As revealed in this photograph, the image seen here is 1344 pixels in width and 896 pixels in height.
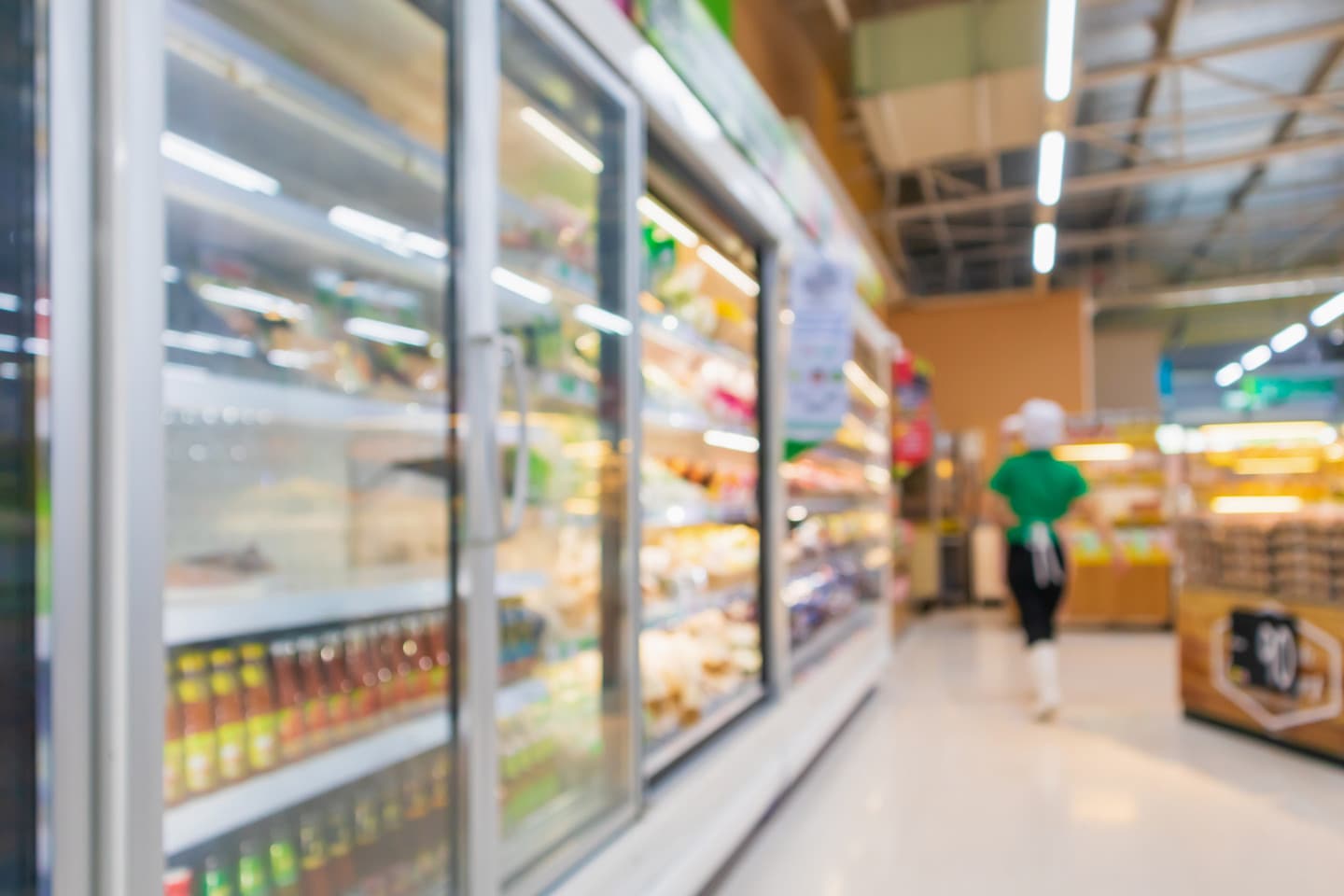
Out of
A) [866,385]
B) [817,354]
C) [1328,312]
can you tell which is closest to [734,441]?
[817,354]

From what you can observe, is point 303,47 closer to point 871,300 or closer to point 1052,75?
point 1052,75

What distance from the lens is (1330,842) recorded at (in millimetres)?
3043

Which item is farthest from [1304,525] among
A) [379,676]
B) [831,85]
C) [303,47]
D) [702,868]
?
[831,85]

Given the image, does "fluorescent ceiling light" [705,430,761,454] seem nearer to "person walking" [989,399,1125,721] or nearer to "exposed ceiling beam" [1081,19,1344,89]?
"person walking" [989,399,1125,721]

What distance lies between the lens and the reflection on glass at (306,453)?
1430 mm

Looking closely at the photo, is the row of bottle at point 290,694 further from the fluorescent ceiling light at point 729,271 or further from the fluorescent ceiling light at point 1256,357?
the fluorescent ceiling light at point 1256,357

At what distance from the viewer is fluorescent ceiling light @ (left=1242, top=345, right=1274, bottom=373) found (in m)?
15.6

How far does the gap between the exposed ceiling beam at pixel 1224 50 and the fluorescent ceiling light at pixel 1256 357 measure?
987cm

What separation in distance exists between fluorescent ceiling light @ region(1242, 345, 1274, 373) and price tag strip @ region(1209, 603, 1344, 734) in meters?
13.3

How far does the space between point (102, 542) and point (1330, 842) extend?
12.1 ft

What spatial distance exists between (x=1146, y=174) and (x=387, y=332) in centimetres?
891

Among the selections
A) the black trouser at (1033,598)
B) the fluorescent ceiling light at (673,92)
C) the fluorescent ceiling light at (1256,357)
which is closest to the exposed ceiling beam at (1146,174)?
the black trouser at (1033,598)

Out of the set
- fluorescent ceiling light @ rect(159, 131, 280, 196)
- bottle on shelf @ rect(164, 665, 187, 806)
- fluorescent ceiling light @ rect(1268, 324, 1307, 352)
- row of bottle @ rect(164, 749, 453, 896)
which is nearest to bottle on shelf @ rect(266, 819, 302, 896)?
row of bottle @ rect(164, 749, 453, 896)

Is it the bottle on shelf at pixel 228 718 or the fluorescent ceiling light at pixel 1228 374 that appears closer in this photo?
the bottle on shelf at pixel 228 718
